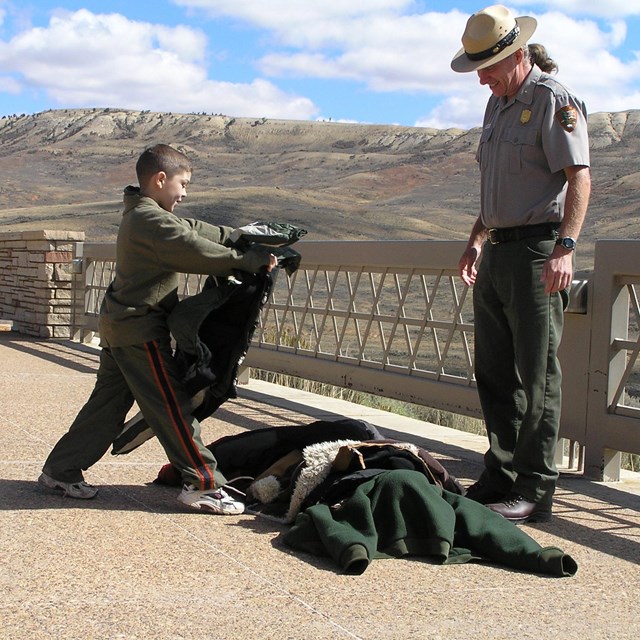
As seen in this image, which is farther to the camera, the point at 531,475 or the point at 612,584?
the point at 531,475

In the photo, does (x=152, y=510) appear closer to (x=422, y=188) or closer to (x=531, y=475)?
(x=531, y=475)

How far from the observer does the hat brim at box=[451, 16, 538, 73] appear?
551 centimetres

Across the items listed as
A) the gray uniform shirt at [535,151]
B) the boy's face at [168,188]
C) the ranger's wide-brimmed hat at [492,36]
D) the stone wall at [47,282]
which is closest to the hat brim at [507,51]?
the ranger's wide-brimmed hat at [492,36]

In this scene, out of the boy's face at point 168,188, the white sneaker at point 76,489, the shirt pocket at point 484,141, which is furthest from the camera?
the shirt pocket at point 484,141

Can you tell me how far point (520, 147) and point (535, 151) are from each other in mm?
74

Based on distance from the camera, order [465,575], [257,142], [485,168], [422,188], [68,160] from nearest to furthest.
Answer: [465,575] < [485,168] < [422,188] < [68,160] < [257,142]

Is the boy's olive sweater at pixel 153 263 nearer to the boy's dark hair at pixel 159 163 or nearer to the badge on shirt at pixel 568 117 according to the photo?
the boy's dark hair at pixel 159 163

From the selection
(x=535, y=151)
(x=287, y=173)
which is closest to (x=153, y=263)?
(x=535, y=151)

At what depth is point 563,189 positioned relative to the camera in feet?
18.0

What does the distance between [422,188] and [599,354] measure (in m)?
72.5

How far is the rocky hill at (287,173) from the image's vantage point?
52375 mm

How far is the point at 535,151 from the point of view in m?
5.48

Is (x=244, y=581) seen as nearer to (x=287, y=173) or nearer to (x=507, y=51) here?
(x=507, y=51)

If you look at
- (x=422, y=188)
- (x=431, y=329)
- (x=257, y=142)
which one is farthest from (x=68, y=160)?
(x=431, y=329)
